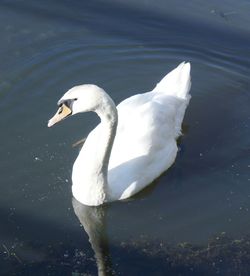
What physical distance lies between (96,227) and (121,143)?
918mm

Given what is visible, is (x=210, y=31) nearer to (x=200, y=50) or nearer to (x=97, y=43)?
(x=200, y=50)

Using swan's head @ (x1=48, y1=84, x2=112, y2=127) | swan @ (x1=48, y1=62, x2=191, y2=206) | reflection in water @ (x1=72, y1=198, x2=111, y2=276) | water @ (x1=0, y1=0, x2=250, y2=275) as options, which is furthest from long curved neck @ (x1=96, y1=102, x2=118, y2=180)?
water @ (x1=0, y1=0, x2=250, y2=275)

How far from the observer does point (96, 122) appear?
823 centimetres

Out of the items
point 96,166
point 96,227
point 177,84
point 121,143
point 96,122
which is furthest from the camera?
point 177,84

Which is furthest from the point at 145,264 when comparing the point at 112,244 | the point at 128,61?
the point at 128,61

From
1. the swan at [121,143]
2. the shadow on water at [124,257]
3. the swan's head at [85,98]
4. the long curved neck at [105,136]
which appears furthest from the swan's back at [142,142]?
the swan's head at [85,98]

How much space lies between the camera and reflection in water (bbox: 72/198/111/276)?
6561mm

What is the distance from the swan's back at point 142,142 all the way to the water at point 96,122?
184mm

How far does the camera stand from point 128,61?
30.8 ft

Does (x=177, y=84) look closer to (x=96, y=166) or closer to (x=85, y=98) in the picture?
(x=96, y=166)

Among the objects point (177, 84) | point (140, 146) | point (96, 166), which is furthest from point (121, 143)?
point (177, 84)

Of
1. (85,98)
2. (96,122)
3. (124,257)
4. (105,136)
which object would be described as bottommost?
(124,257)

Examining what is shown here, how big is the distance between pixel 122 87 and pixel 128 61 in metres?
0.65

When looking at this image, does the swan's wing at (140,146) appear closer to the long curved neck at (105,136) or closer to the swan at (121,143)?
the swan at (121,143)
